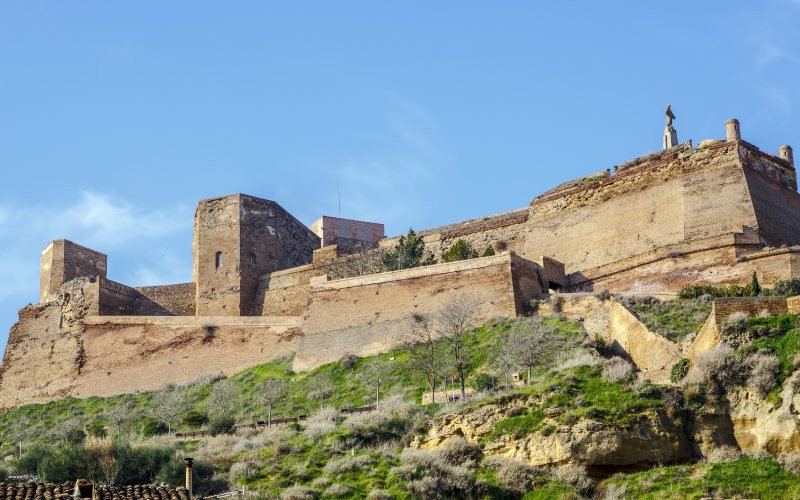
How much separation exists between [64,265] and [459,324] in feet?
67.7

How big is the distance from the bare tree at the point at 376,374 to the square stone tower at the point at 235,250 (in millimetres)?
12088

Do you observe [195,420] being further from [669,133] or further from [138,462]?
[669,133]

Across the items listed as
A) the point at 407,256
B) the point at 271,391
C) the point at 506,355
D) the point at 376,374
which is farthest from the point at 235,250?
the point at 506,355

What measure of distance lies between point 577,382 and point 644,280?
13.2 metres

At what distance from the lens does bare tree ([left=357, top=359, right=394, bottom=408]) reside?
38938 mm

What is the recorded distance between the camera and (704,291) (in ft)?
129

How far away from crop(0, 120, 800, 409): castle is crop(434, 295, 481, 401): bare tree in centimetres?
45

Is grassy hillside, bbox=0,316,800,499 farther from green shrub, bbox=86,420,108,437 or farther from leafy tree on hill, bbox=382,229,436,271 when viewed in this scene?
leafy tree on hill, bbox=382,229,436,271

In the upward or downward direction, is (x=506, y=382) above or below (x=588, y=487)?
above

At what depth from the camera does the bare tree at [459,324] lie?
38.4 m

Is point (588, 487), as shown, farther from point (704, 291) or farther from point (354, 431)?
point (704, 291)

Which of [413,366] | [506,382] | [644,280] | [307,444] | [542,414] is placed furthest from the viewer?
[644,280]

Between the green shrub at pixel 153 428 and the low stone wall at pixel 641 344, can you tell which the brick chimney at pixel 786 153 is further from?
the green shrub at pixel 153 428

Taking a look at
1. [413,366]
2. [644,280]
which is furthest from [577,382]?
[644,280]
